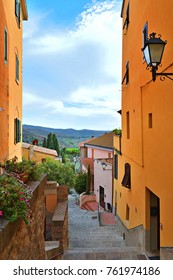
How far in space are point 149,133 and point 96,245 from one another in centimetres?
540

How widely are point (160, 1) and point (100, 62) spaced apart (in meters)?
3.11

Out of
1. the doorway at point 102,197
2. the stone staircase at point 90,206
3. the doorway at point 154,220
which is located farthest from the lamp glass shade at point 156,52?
the stone staircase at point 90,206

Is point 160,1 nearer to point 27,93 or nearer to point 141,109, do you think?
point 141,109

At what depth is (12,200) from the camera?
3793 millimetres

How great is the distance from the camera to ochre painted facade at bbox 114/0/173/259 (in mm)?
6441

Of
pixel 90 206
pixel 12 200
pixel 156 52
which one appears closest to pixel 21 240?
pixel 12 200

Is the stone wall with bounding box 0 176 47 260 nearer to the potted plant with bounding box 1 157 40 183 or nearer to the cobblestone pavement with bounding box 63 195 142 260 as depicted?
the potted plant with bounding box 1 157 40 183

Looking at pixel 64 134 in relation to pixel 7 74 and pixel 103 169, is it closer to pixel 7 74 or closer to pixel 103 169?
pixel 103 169

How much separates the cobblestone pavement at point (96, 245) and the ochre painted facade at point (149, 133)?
877mm

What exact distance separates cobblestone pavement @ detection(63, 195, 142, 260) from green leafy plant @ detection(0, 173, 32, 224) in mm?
4579

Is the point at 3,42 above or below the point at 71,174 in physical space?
above
